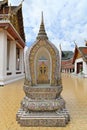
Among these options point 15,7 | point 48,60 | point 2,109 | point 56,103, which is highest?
point 15,7

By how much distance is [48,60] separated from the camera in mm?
3996

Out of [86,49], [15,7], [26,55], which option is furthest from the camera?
[86,49]

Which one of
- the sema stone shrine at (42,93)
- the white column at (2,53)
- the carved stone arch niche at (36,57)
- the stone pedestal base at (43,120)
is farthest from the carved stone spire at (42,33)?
the white column at (2,53)

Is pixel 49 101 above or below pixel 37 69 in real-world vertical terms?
below

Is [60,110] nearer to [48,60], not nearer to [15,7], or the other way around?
[48,60]

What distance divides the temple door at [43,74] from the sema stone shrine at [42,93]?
9 cm

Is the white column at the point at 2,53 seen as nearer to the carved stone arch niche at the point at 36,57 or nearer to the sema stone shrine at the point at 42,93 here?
the sema stone shrine at the point at 42,93

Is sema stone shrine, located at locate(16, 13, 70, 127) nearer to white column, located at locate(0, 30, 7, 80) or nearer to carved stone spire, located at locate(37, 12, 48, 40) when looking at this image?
carved stone spire, located at locate(37, 12, 48, 40)

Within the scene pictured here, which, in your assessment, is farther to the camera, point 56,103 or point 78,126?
point 56,103

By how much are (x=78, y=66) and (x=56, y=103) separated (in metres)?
20.9

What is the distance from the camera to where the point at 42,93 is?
11.6ft

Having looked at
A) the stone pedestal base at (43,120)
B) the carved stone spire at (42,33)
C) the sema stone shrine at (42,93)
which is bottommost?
the stone pedestal base at (43,120)

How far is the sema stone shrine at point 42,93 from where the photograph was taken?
3.29 m

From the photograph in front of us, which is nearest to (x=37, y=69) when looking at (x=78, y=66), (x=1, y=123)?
(x=1, y=123)
